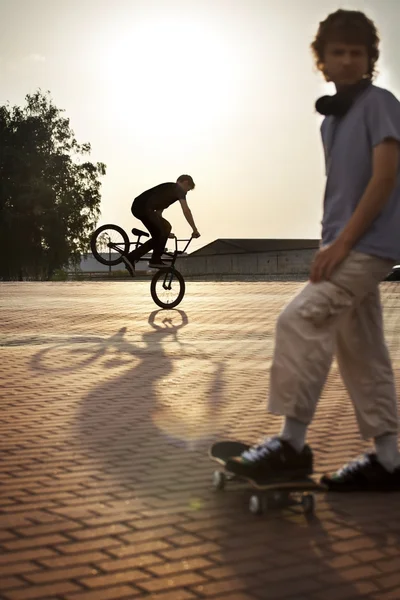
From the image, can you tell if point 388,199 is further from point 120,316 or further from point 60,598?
point 120,316

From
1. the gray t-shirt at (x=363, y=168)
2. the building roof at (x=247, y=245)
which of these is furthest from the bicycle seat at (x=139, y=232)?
the building roof at (x=247, y=245)

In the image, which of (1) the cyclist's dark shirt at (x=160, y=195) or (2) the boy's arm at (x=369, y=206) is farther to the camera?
(1) the cyclist's dark shirt at (x=160, y=195)

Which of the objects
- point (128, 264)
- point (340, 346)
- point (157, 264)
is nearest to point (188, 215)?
point (157, 264)

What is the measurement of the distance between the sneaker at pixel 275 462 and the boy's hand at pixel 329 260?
652 millimetres

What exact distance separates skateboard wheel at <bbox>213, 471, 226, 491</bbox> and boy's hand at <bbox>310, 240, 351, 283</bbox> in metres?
0.91

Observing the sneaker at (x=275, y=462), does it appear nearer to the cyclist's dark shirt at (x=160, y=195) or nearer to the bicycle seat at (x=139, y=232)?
the cyclist's dark shirt at (x=160, y=195)

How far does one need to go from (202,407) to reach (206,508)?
108 inches

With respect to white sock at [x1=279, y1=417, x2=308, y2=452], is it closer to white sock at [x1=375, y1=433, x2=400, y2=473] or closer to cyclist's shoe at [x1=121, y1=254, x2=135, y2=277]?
white sock at [x1=375, y1=433, x2=400, y2=473]

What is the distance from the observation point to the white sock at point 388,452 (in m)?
4.18

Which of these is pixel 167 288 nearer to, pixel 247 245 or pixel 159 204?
pixel 159 204

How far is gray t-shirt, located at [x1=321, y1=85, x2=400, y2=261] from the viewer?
390 cm

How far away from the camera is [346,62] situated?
4.00m

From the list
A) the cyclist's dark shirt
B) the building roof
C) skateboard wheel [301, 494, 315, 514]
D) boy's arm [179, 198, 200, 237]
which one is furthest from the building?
skateboard wheel [301, 494, 315, 514]

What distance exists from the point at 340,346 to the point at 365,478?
1.81 ft
